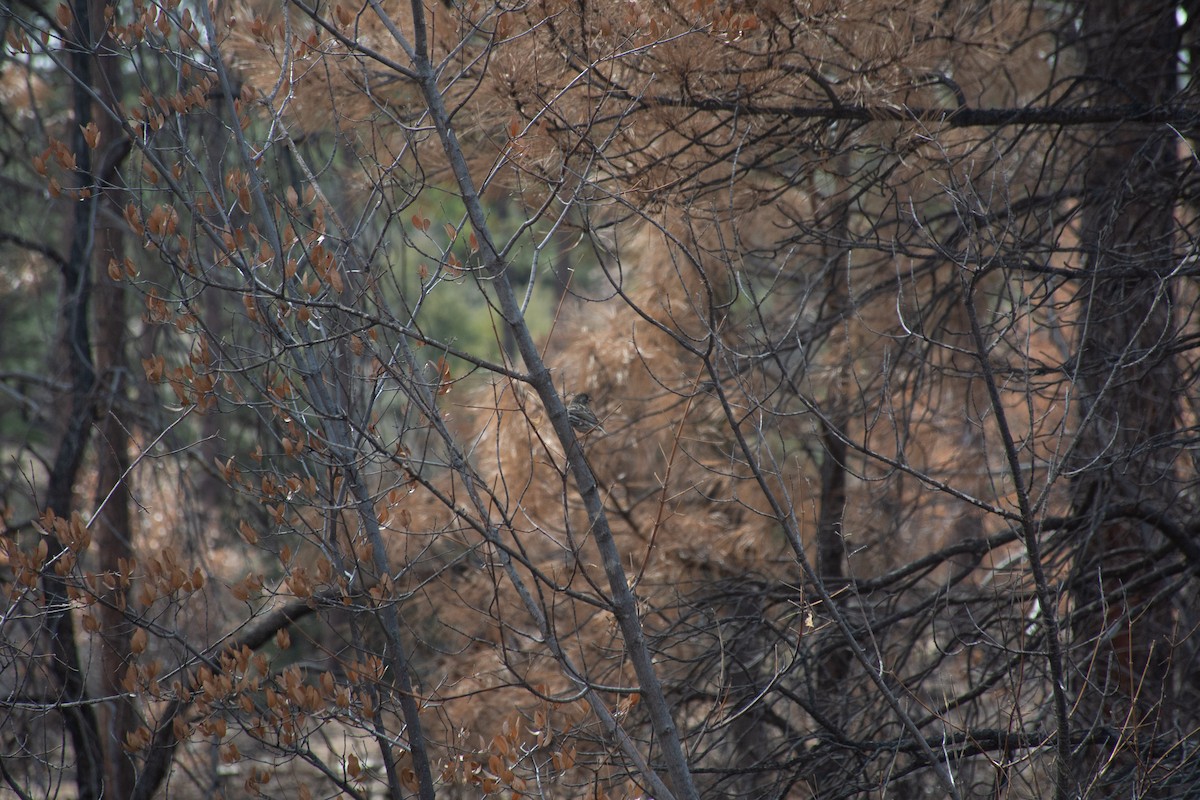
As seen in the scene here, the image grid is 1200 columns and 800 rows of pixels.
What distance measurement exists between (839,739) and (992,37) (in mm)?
3214

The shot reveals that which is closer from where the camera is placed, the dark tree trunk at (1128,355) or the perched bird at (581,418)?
the perched bird at (581,418)

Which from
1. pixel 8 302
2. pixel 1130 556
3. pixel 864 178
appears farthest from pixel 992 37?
pixel 8 302

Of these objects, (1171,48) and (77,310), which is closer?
(1171,48)

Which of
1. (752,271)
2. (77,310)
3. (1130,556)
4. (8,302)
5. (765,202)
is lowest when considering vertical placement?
(1130,556)

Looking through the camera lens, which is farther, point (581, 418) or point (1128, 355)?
point (1128, 355)

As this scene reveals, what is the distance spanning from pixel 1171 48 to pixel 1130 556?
256 centimetres

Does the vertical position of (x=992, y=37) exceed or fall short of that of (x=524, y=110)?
it exceeds it

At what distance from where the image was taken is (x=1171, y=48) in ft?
16.0

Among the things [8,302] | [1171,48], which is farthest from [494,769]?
[8,302]

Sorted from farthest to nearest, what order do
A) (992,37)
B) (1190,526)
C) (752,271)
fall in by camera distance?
(752,271)
(992,37)
(1190,526)

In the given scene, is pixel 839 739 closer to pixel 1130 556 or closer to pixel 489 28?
pixel 489 28

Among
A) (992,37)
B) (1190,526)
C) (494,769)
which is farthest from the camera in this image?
(992,37)

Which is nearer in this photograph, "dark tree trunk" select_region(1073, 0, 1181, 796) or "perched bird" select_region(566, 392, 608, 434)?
"perched bird" select_region(566, 392, 608, 434)

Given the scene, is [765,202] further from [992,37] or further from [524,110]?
[992,37]
